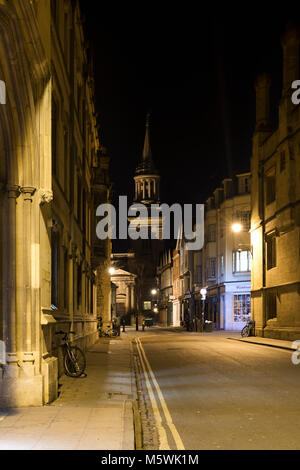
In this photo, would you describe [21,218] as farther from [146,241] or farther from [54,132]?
[146,241]

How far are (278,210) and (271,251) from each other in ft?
12.1

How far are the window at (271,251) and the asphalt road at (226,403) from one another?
587 inches

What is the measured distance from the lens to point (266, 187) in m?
34.2

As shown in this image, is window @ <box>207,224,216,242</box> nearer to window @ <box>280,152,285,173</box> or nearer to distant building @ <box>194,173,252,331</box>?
distant building @ <box>194,173,252,331</box>

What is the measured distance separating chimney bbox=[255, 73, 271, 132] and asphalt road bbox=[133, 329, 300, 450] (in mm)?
20831

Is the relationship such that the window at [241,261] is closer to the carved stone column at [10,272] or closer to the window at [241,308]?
the window at [241,308]

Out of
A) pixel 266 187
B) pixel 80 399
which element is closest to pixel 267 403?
pixel 80 399

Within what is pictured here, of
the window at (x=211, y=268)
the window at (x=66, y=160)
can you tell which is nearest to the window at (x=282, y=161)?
the window at (x=66, y=160)

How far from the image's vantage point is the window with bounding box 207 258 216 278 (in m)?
52.7

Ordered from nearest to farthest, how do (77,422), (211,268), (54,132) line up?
(77,422) < (54,132) < (211,268)

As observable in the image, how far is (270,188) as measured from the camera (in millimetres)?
34031

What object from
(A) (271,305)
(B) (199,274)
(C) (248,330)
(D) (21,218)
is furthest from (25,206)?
(B) (199,274)

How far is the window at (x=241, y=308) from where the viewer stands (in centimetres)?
4778
